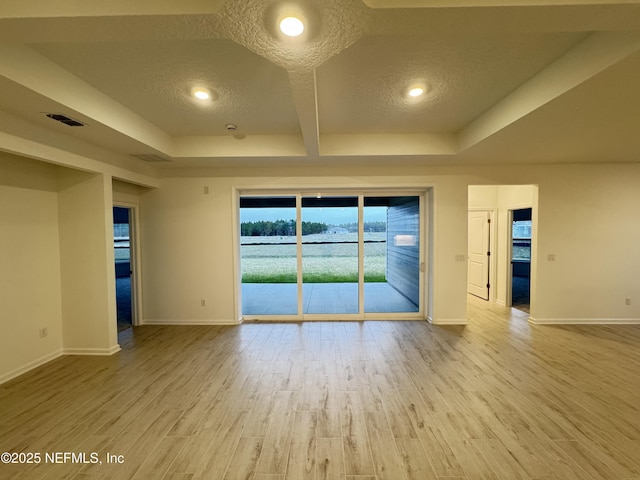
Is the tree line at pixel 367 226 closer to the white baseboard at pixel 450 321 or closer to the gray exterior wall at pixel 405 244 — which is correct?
the gray exterior wall at pixel 405 244

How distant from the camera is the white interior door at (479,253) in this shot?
5.70 m

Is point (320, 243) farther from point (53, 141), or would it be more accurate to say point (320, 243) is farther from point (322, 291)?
point (53, 141)

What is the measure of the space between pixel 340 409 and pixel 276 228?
3.12 metres

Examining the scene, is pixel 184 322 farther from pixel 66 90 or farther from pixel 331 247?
pixel 66 90

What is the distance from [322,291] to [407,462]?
3503 millimetres

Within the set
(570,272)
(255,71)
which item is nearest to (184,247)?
(255,71)

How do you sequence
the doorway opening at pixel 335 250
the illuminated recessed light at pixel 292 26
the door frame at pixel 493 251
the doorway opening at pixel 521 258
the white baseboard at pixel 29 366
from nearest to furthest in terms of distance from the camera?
the illuminated recessed light at pixel 292 26 → the white baseboard at pixel 29 366 → the doorway opening at pixel 335 250 → the door frame at pixel 493 251 → the doorway opening at pixel 521 258

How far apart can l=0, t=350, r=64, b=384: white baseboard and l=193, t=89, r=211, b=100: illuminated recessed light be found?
3.56 meters

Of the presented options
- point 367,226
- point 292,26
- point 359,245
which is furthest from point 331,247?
point 292,26

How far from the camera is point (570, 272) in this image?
425cm

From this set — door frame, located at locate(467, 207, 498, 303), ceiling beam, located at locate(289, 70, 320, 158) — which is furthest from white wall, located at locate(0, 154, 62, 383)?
door frame, located at locate(467, 207, 498, 303)

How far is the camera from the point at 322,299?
5.03m

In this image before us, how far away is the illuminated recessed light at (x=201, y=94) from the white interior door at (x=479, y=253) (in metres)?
5.74

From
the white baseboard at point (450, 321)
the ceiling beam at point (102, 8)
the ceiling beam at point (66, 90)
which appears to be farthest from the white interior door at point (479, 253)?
the ceiling beam at point (66, 90)
